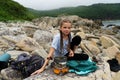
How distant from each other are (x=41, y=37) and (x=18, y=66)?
6519mm

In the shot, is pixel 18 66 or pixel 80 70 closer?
pixel 80 70

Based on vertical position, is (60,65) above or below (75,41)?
below

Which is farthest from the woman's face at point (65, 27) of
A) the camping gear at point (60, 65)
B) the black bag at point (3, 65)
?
the black bag at point (3, 65)

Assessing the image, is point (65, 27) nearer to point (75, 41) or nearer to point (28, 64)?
point (75, 41)

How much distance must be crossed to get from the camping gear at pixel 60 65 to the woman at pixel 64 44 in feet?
1.54

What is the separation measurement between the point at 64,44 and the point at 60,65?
0.92 metres

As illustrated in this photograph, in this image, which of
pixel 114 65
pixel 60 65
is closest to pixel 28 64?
pixel 60 65

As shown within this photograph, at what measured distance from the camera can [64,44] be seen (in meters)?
9.06

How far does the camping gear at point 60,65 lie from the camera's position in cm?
823

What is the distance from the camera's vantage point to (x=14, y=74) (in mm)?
9703

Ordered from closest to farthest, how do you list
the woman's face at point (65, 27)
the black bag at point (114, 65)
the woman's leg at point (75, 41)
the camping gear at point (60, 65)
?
1. the camping gear at point (60, 65)
2. the woman's face at point (65, 27)
3. the woman's leg at point (75, 41)
4. the black bag at point (114, 65)

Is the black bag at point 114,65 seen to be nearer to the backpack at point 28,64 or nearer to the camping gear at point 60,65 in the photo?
the backpack at point 28,64

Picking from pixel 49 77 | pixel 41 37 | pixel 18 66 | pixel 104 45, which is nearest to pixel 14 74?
pixel 18 66

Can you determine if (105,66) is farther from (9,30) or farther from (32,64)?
(9,30)
